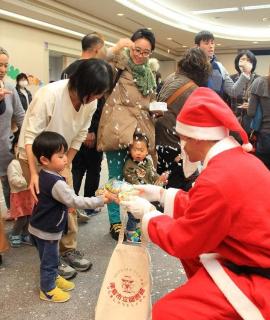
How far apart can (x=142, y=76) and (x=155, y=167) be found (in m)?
→ 0.66

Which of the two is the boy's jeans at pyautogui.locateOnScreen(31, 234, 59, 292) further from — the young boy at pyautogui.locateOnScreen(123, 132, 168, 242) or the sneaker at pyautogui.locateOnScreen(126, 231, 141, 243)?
the young boy at pyautogui.locateOnScreen(123, 132, 168, 242)

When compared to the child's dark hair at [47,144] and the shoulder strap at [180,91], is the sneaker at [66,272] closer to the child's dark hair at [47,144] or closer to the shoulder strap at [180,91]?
the child's dark hair at [47,144]

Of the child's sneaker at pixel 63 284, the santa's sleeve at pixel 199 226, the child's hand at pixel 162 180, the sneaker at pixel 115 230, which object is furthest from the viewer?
the sneaker at pixel 115 230

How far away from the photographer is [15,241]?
263cm

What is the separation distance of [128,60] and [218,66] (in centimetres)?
109

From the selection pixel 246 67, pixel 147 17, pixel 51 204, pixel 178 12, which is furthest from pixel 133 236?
pixel 178 12

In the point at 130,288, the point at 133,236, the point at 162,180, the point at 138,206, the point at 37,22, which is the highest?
the point at 37,22

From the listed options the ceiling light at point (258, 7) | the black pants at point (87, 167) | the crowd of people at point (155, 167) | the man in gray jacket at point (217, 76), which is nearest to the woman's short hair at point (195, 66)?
the crowd of people at point (155, 167)

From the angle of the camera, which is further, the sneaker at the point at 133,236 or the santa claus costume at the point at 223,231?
the sneaker at the point at 133,236

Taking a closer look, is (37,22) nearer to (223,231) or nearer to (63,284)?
(63,284)

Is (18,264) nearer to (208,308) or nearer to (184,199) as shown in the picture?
(184,199)

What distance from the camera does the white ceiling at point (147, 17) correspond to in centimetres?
718

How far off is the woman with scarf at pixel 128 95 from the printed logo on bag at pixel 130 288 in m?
1.12

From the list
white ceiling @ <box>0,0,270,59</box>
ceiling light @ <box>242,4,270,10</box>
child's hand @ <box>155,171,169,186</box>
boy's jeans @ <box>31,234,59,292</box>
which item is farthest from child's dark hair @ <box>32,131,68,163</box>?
ceiling light @ <box>242,4,270,10</box>
